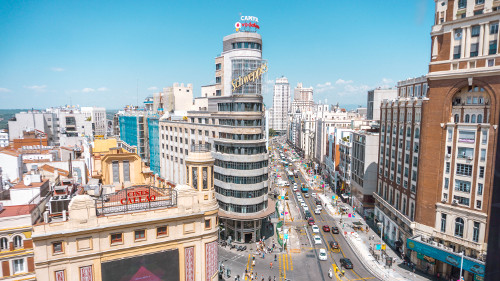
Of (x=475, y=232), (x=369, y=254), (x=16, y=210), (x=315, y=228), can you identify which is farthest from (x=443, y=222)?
(x=16, y=210)

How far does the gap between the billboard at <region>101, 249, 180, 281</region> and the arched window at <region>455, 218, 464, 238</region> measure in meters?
41.0

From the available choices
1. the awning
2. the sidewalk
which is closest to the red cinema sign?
the sidewalk

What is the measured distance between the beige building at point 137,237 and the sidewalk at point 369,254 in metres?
30.5

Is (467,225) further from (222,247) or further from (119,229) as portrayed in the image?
(119,229)

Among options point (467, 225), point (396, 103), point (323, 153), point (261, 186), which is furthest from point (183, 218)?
point (323, 153)

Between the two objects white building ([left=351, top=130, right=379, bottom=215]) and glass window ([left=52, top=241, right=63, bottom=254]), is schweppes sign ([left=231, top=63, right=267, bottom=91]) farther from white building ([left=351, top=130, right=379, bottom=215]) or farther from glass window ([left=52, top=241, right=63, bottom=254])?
glass window ([left=52, top=241, right=63, bottom=254])

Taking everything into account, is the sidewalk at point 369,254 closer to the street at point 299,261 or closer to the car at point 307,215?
the street at point 299,261

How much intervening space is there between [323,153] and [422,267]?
261 ft

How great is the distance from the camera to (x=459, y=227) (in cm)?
4572

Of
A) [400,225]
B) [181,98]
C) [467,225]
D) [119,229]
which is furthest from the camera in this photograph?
[181,98]

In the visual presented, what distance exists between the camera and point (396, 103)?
2361 inches

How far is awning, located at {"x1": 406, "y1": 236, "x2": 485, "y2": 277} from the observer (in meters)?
42.2

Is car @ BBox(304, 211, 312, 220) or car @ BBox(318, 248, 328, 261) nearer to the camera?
car @ BBox(318, 248, 328, 261)

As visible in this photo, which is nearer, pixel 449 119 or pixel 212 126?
pixel 449 119
